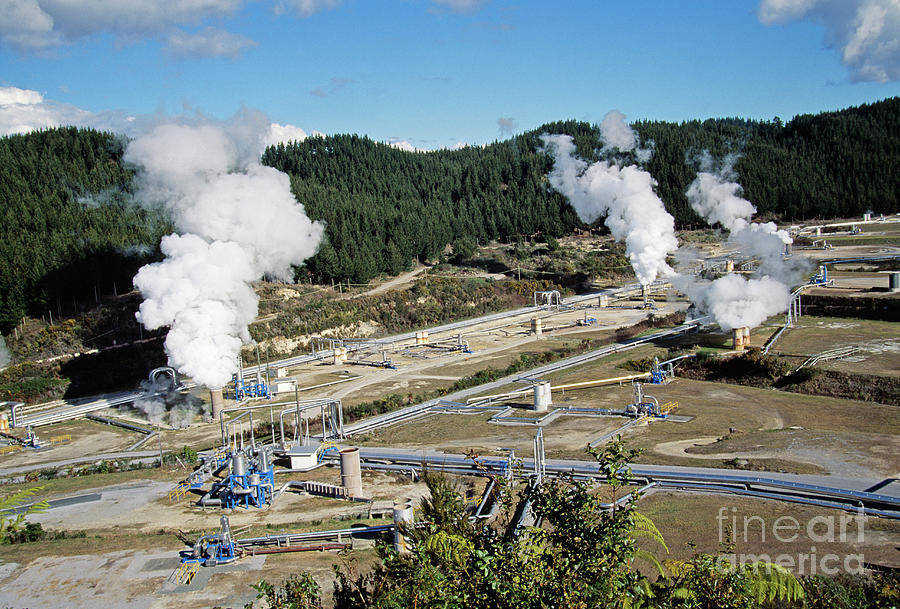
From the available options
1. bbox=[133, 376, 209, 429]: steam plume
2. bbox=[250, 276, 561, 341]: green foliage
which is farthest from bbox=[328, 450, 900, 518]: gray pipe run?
bbox=[250, 276, 561, 341]: green foliage

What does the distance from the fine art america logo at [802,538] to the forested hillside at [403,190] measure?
5436 centimetres

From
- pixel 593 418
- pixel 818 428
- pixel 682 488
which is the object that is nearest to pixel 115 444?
pixel 593 418

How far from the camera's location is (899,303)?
159ft

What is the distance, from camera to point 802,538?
1875cm

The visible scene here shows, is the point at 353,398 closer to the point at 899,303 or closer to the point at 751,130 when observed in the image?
the point at 899,303

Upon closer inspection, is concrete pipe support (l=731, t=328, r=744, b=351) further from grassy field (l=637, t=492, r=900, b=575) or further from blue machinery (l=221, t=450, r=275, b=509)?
blue machinery (l=221, t=450, r=275, b=509)

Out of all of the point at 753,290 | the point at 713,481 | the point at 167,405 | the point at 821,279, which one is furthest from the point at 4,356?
the point at 821,279

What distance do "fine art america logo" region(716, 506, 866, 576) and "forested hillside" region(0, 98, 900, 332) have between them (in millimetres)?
54361

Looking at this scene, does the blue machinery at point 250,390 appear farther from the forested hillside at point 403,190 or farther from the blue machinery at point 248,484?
the forested hillside at point 403,190

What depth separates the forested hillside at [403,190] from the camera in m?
62.8

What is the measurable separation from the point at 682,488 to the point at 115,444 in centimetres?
2737

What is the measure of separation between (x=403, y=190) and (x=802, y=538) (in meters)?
114

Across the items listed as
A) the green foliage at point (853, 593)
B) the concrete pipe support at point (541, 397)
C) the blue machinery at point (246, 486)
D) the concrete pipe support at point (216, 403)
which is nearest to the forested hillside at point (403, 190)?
the concrete pipe support at point (216, 403)

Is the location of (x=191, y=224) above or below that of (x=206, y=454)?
above
